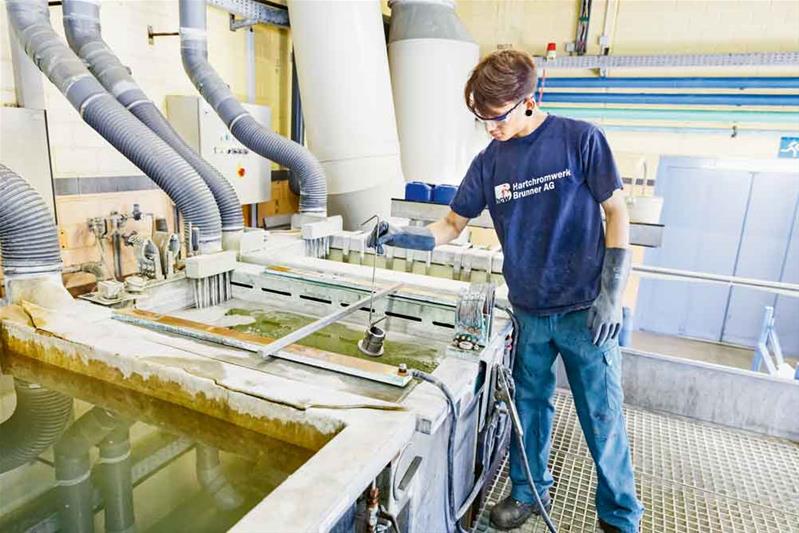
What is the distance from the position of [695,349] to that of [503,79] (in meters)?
4.64

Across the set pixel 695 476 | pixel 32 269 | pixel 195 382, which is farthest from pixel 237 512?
pixel 695 476

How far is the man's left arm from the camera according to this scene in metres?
1.22

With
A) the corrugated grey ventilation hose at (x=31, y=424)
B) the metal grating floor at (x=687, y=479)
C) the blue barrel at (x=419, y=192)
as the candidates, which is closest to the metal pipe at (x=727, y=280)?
the metal grating floor at (x=687, y=479)

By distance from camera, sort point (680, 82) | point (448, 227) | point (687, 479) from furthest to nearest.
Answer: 1. point (680, 82)
2. point (687, 479)
3. point (448, 227)

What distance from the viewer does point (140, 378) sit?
1.20m

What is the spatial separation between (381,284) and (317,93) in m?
1.57

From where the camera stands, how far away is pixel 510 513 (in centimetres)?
145

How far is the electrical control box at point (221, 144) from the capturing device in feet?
9.09

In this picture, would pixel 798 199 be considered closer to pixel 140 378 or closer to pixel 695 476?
pixel 695 476

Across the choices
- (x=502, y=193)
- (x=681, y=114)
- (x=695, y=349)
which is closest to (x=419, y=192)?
(x=502, y=193)

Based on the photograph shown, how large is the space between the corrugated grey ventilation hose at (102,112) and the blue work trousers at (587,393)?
4.18 feet

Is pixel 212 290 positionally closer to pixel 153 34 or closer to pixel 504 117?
pixel 504 117

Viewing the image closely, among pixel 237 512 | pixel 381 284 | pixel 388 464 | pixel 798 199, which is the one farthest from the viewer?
pixel 798 199

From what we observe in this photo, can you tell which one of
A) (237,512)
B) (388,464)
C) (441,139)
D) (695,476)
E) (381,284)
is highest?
(441,139)
